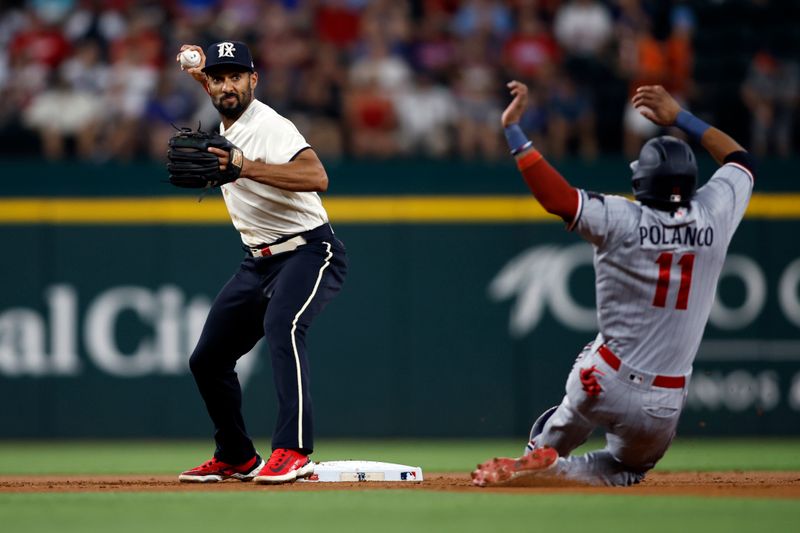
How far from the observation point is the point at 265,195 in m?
6.57

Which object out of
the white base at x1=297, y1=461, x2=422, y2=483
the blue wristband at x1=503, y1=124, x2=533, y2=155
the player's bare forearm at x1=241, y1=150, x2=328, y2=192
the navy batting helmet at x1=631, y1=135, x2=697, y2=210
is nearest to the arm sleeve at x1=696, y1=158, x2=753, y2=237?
the navy batting helmet at x1=631, y1=135, x2=697, y2=210

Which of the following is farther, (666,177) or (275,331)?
(275,331)

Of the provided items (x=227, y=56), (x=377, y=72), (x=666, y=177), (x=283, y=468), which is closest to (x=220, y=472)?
(x=283, y=468)

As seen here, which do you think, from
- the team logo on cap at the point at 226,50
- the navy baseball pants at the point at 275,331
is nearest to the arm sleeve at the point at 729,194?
the navy baseball pants at the point at 275,331

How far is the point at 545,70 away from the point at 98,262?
4.35 metres

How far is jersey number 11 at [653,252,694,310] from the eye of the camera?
577 cm

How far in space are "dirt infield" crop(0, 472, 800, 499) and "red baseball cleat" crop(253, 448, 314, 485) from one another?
49 mm

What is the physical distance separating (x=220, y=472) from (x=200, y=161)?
5.62 feet

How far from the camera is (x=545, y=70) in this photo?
12.0 metres

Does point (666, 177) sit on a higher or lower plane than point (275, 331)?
higher

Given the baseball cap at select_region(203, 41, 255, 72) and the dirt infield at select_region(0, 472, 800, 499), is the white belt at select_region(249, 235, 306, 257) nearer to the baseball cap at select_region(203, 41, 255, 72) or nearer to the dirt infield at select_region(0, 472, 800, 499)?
the baseball cap at select_region(203, 41, 255, 72)

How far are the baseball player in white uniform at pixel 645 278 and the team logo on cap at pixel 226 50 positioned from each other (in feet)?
5.23

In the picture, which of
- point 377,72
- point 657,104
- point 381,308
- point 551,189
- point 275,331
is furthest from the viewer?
point 377,72

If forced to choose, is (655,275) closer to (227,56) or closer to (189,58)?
(227,56)
